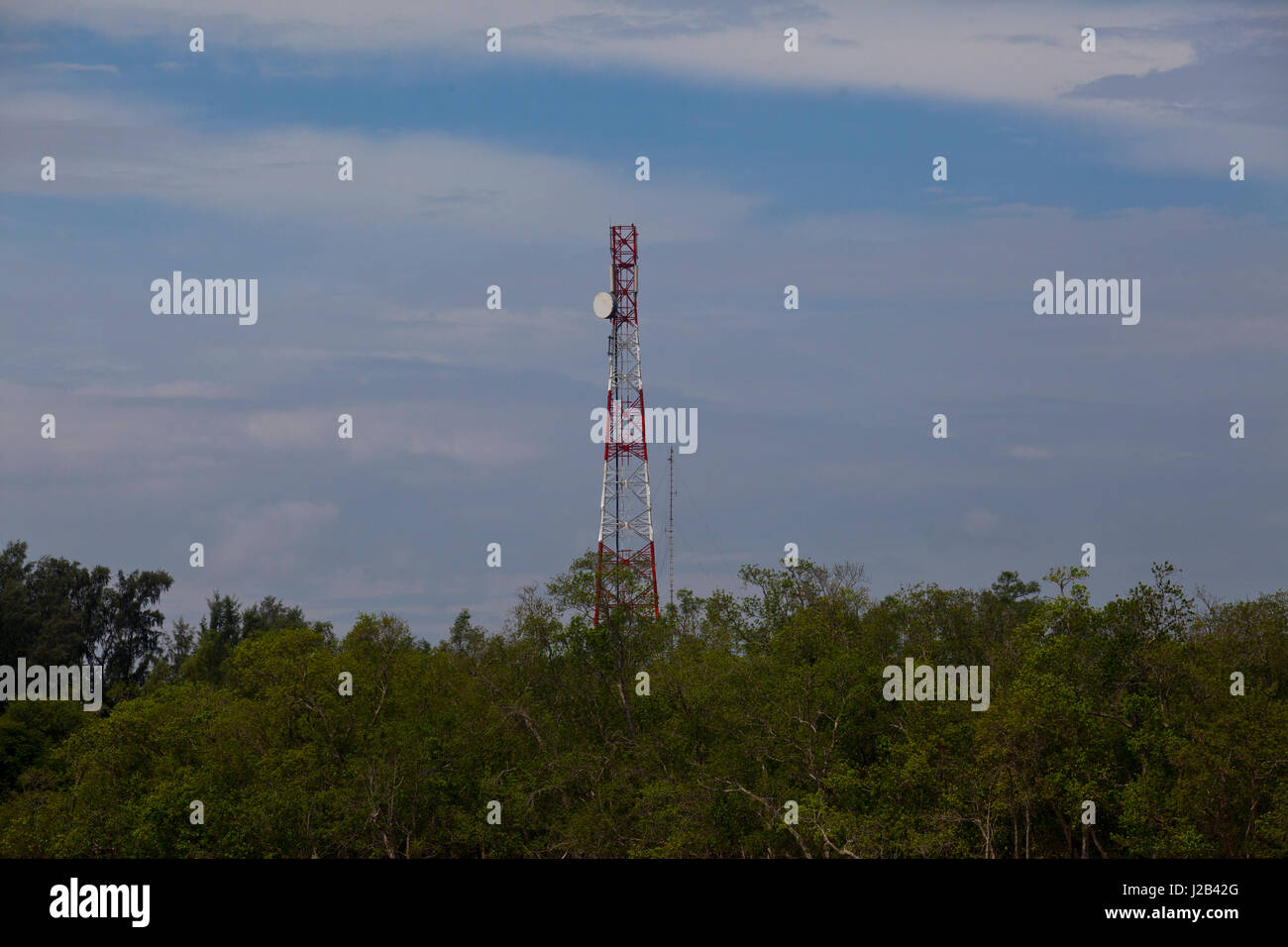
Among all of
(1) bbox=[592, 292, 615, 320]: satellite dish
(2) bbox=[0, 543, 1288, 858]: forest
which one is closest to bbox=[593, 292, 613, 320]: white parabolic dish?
(1) bbox=[592, 292, 615, 320]: satellite dish

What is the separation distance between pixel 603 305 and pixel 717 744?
56.6ft

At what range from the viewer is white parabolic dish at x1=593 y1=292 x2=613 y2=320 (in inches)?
2094

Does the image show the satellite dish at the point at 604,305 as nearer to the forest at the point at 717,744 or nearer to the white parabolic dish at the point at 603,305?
the white parabolic dish at the point at 603,305

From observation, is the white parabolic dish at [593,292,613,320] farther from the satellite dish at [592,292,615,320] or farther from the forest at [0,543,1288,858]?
the forest at [0,543,1288,858]

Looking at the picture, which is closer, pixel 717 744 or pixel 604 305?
pixel 717 744

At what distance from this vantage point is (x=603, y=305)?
175 ft

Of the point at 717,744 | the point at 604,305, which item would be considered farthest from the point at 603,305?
the point at 717,744

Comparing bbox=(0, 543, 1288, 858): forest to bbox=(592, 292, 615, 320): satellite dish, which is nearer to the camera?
bbox=(0, 543, 1288, 858): forest

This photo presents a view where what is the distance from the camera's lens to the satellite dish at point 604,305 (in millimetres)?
53188

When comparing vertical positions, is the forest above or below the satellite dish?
below

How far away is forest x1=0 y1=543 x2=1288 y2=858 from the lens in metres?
38.6

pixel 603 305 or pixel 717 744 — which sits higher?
pixel 603 305

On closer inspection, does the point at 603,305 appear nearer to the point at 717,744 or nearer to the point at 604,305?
the point at 604,305
